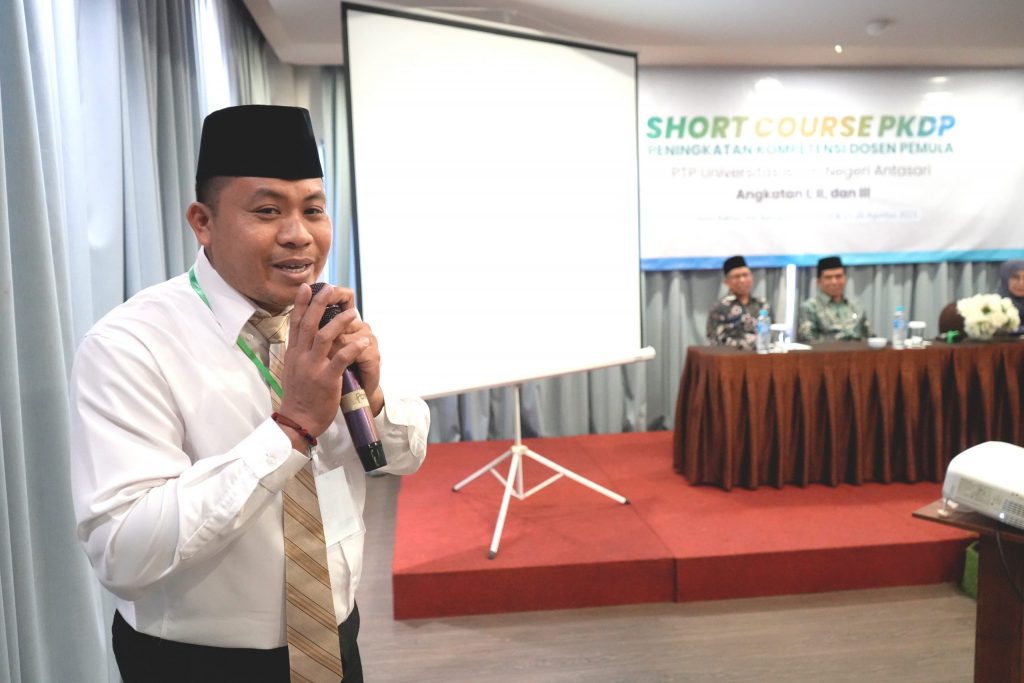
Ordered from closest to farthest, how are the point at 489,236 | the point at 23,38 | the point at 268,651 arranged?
the point at 268,651, the point at 23,38, the point at 489,236

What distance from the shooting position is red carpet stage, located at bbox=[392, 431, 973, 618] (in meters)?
2.49

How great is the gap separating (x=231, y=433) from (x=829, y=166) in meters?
4.98

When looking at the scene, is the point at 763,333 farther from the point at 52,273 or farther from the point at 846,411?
the point at 52,273

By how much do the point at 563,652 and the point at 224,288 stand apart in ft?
6.01

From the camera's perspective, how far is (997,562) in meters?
1.46

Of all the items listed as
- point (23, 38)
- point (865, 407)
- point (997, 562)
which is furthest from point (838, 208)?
point (23, 38)

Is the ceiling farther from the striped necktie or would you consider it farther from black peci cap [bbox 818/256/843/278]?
the striped necktie

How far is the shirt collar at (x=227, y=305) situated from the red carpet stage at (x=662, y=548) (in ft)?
5.95

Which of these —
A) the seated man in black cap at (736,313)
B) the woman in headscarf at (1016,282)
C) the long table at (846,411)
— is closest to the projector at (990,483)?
the long table at (846,411)

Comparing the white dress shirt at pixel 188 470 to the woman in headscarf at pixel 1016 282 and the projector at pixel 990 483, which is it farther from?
the woman in headscarf at pixel 1016 282

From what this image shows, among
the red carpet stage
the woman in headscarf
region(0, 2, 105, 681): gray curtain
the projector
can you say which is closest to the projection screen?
the red carpet stage

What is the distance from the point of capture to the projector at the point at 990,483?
51.3 inches

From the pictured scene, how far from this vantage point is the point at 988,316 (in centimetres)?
349

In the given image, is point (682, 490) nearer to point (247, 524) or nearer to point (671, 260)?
point (671, 260)
